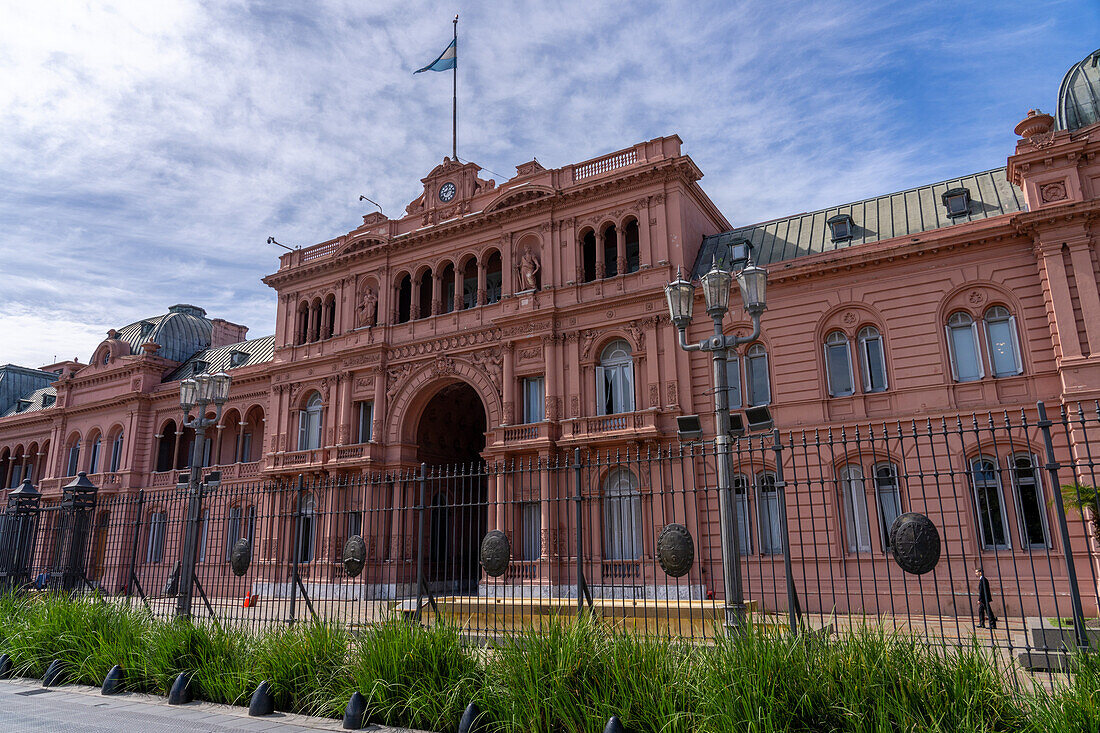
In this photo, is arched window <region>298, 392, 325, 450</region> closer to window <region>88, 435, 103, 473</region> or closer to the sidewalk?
window <region>88, 435, 103, 473</region>

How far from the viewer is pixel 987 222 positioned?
21.8 metres

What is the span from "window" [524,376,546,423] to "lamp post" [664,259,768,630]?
52.2 ft

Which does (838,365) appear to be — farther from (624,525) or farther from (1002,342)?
(624,525)

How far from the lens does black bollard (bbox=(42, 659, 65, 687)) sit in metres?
11.8

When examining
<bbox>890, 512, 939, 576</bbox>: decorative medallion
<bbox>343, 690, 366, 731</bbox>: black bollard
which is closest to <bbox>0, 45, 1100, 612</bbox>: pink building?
<bbox>890, 512, 939, 576</bbox>: decorative medallion

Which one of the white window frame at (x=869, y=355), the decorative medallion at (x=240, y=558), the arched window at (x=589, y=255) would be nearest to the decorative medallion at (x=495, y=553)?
the decorative medallion at (x=240, y=558)

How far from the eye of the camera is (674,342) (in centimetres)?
2555

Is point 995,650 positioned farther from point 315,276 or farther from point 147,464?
point 147,464

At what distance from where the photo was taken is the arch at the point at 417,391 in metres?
30.0

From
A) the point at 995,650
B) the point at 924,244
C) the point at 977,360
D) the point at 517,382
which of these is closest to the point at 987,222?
the point at 924,244

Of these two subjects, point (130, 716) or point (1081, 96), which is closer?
point (130, 716)

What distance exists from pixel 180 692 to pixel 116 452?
3913 centimetres

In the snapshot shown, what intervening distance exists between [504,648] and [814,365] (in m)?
17.8

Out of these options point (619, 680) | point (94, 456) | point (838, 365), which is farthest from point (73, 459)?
point (619, 680)
